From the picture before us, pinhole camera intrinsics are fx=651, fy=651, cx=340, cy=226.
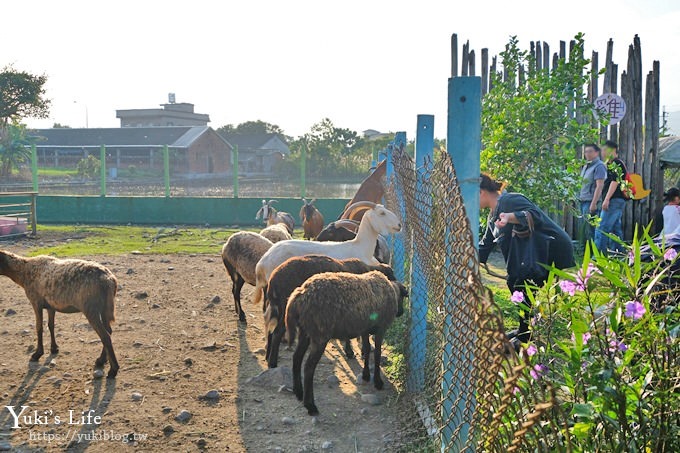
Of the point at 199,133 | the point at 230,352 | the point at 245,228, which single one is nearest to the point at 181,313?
the point at 230,352

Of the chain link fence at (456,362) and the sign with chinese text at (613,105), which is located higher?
the sign with chinese text at (613,105)

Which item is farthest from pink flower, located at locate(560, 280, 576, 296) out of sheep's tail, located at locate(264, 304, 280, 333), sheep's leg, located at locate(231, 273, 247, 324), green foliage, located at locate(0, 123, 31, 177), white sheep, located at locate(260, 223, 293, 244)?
green foliage, located at locate(0, 123, 31, 177)

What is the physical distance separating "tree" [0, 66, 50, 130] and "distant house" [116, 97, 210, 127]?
3164 centimetres

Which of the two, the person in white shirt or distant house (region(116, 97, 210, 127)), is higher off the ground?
distant house (region(116, 97, 210, 127))

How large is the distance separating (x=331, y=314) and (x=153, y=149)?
3876cm

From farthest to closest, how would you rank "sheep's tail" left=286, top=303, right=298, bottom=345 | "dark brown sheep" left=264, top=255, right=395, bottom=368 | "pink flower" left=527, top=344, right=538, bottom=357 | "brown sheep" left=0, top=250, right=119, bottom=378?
"dark brown sheep" left=264, top=255, right=395, bottom=368 → "brown sheep" left=0, top=250, right=119, bottom=378 → "sheep's tail" left=286, top=303, right=298, bottom=345 → "pink flower" left=527, top=344, right=538, bottom=357

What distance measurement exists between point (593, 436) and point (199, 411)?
135 inches

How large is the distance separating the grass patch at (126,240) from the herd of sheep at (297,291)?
5.91 meters

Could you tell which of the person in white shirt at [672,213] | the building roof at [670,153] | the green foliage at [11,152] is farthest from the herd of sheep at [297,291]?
the green foliage at [11,152]

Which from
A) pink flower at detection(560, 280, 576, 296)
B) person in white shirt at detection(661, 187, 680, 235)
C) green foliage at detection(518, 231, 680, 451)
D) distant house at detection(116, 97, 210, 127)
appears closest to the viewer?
green foliage at detection(518, 231, 680, 451)

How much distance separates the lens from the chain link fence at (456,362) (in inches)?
76.1

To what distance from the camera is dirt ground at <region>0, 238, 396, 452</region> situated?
4.53 meters

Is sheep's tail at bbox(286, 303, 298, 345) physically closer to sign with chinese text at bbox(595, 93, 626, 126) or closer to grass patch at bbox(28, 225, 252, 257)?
grass patch at bbox(28, 225, 252, 257)

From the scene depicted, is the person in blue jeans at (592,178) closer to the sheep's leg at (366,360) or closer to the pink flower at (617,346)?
the sheep's leg at (366,360)
